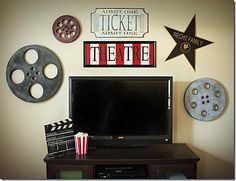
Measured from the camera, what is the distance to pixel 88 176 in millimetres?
2121

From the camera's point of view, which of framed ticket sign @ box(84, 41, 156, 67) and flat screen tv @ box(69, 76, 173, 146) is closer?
flat screen tv @ box(69, 76, 173, 146)

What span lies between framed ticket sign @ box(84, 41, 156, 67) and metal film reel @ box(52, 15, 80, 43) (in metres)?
0.15

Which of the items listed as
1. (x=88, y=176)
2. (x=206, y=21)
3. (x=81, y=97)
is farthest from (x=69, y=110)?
(x=206, y=21)

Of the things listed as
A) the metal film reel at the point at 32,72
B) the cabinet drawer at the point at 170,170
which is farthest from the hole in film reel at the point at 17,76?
the cabinet drawer at the point at 170,170

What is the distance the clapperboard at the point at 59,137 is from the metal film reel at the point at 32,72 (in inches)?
17.6

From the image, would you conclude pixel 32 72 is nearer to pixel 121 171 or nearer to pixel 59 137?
pixel 59 137

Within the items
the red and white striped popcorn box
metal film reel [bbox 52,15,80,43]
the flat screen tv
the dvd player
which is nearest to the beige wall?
metal film reel [bbox 52,15,80,43]

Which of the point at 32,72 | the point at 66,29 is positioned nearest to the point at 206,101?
the point at 66,29

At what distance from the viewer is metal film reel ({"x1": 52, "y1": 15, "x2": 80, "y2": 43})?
8.43 ft

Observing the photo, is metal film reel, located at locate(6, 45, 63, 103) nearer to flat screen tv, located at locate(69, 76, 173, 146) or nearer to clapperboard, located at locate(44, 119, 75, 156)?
flat screen tv, located at locate(69, 76, 173, 146)

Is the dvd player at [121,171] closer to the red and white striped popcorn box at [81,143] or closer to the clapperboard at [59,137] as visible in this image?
the red and white striped popcorn box at [81,143]

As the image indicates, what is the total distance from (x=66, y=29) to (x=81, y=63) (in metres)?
0.36

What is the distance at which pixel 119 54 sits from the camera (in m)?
2.59

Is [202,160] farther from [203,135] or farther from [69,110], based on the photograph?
[69,110]
